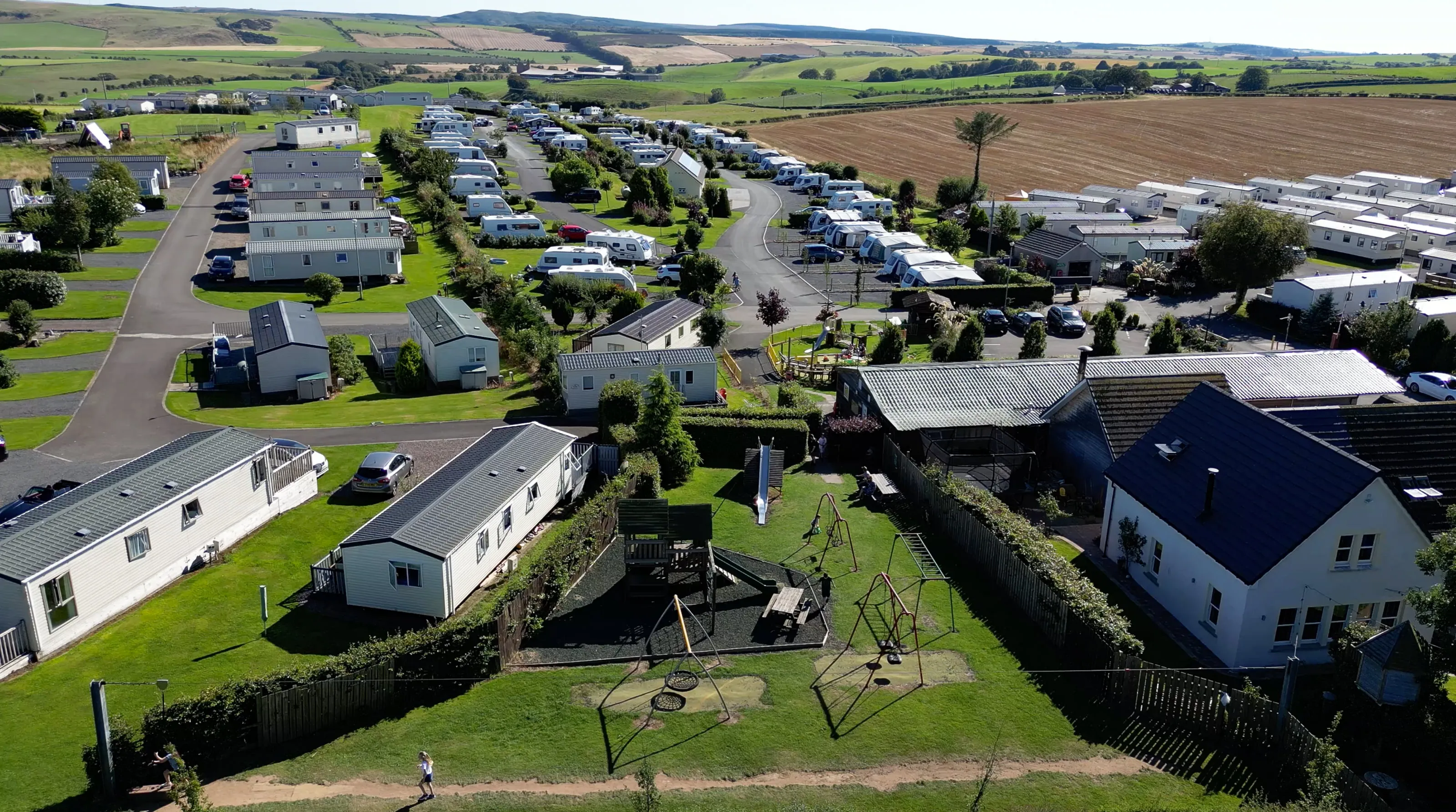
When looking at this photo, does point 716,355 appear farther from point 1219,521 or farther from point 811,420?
point 1219,521

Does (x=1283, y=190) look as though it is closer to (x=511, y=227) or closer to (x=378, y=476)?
(x=511, y=227)

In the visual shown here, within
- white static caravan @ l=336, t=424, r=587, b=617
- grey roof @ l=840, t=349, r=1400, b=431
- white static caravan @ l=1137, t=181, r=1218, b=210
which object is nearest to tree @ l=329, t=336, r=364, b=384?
white static caravan @ l=336, t=424, r=587, b=617

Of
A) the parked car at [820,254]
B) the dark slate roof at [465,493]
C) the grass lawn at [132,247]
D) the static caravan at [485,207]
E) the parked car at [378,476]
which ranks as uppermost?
the static caravan at [485,207]

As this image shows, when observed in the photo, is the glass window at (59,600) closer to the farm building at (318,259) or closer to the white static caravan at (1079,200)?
the farm building at (318,259)

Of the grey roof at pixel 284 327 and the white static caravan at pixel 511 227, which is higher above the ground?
the white static caravan at pixel 511 227

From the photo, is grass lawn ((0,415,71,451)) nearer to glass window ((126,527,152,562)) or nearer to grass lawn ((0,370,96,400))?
grass lawn ((0,370,96,400))

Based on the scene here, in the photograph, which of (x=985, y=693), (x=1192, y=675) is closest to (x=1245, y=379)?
(x=1192, y=675)

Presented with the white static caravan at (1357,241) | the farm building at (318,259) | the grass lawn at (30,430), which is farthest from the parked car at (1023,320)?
the grass lawn at (30,430)
